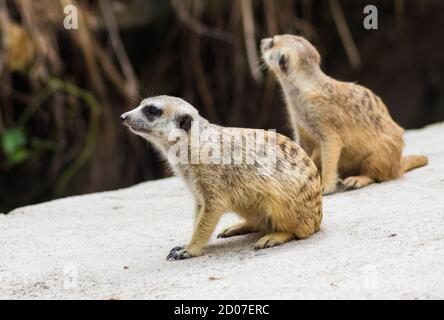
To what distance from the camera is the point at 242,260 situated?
330cm

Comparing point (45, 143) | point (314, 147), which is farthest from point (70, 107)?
point (314, 147)

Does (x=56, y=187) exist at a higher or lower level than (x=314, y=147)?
lower

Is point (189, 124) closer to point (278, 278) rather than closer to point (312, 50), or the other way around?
point (278, 278)

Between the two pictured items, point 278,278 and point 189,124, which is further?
point 189,124

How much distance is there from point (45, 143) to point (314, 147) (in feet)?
12.2

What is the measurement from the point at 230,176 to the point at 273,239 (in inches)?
14.2

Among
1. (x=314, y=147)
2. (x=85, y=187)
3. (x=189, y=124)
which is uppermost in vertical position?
(x=189, y=124)

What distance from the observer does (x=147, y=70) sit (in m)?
8.45

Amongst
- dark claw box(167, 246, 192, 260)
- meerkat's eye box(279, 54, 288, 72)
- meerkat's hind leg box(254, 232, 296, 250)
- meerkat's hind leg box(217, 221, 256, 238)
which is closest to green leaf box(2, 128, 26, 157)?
meerkat's eye box(279, 54, 288, 72)

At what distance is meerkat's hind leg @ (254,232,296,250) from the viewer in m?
3.50

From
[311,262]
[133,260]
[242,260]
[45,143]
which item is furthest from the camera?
[45,143]

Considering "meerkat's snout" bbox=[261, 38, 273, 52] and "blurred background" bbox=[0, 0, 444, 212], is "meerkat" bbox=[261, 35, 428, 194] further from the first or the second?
"blurred background" bbox=[0, 0, 444, 212]

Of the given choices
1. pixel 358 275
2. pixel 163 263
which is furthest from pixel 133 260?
pixel 358 275

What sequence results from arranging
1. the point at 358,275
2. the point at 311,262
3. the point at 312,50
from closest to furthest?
1. the point at 358,275
2. the point at 311,262
3. the point at 312,50
